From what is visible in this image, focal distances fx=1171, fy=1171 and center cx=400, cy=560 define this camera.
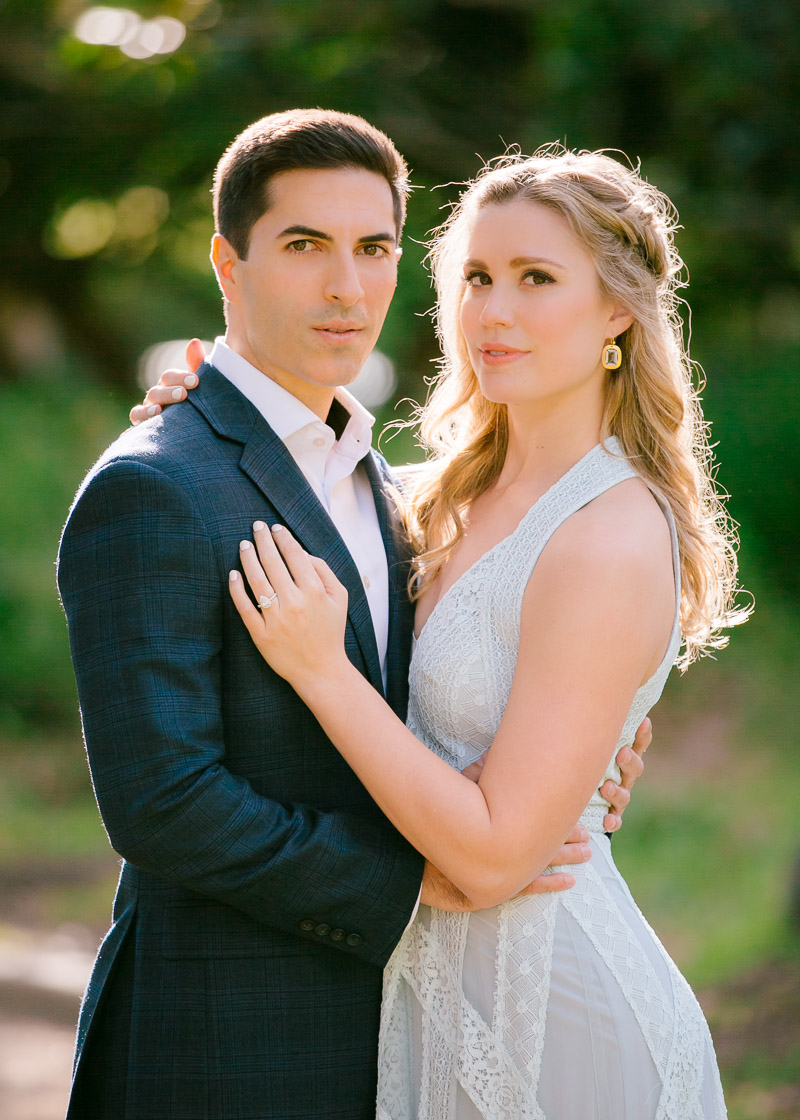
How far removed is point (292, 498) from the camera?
2.21 metres

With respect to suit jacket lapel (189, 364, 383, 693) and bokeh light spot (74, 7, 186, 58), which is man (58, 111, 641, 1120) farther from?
bokeh light spot (74, 7, 186, 58)

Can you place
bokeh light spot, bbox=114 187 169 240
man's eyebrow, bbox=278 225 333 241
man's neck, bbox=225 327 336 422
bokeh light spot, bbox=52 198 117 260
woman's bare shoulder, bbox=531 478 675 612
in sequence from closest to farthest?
1. woman's bare shoulder, bbox=531 478 675 612
2. man's eyebrow, bbox=278 225 333 241
3. man's neck, bbox=225 327 336 422
4. bokeh light spot, bbox=114 187 169 240
5. bokeh light spot, bbox=52 198 117 260

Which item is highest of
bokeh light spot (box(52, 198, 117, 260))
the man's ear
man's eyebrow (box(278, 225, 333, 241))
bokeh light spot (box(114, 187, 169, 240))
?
bokeh light spot (box(52, 198, 117, 260))

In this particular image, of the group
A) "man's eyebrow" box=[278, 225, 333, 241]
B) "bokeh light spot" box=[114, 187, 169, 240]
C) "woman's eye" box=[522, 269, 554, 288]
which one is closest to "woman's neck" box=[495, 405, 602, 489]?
"woman's eye" box=[522, 269, 554, 288]

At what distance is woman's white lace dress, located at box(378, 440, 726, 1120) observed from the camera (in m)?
2.14

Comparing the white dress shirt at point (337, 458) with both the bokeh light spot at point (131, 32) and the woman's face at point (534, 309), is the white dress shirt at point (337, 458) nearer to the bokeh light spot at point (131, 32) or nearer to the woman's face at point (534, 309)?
the woman's face at point (534, 309)

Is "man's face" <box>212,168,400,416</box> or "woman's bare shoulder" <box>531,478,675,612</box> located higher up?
"man's face" <box>212,168,400,416</box>

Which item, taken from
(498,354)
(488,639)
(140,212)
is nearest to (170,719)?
(488,639)

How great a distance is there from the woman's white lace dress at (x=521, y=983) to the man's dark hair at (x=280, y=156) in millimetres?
788

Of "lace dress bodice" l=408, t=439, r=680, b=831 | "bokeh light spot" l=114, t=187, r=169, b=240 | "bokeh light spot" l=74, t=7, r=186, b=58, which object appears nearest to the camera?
"lace dress bodice" l=408, t=439, r=680, b=831

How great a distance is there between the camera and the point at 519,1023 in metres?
2.15

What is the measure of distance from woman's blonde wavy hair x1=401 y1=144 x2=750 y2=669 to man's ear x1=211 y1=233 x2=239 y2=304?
49cm

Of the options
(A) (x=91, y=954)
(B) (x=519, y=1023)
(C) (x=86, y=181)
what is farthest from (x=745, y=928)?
(C) (x=86, y=181)

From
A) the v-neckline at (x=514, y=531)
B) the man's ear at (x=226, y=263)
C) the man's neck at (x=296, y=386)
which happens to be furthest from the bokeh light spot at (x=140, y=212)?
the v-neckline at (x=514, y=531)
